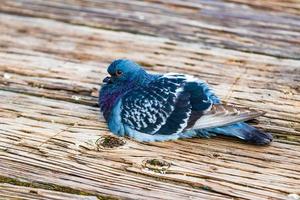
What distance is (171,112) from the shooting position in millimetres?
3508

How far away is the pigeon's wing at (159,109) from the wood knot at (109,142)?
99mm

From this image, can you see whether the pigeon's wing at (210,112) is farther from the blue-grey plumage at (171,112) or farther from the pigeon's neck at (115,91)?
the pigeon's neck at (115,91)

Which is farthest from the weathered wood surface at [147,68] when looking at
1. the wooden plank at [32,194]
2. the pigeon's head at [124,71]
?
the pigeon's head at [124,71]

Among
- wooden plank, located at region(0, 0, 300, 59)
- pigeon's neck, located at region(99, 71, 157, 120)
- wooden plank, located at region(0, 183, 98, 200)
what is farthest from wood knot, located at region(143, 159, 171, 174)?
wooden plank, located at region(0, 0, 300, 59)

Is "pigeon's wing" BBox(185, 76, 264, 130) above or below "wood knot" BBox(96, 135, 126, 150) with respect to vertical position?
above

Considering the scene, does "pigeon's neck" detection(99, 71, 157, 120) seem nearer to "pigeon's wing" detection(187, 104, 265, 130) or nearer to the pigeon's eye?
the pigeon's eye

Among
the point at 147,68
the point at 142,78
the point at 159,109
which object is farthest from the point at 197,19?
the point at 159,109

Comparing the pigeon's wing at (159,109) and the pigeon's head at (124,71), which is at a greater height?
the pigeon's head at (124,71)

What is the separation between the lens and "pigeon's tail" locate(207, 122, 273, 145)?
338cm

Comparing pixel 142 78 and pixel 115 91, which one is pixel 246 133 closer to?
pixel 142 78

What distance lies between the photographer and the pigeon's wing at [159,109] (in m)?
3.48

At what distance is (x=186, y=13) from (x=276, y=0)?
2.31 feet

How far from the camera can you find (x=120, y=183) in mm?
3139

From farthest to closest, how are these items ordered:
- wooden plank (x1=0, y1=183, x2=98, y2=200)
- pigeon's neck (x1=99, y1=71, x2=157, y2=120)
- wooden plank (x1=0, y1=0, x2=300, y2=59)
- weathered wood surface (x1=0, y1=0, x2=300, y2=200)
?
wooden plank (x1=0, y1=0, x2=300, y2=59), pigeon's neck (x1=99, y1=71, x2=157, y2=120), weathered wood surface (x1=0, y1=0, x2=300, y2=200), wooden plank (x1=0, y1=183, x2=98, y2=200)
